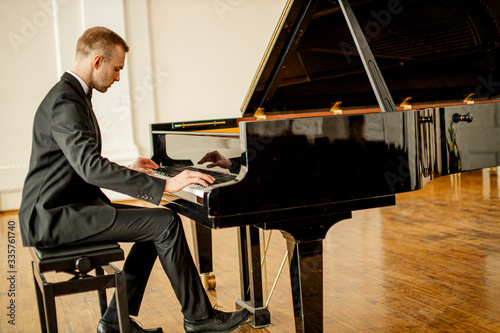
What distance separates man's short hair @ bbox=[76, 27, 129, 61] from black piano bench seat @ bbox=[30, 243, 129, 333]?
77cm

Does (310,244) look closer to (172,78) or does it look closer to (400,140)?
(400,140)

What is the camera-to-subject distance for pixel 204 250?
3.25 meters

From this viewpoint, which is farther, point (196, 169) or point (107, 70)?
point (196, 169)

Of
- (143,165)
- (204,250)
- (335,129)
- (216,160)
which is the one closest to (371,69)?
(335,129)

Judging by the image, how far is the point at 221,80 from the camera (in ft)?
24.5

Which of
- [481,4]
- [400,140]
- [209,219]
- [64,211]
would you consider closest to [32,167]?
[64,211]

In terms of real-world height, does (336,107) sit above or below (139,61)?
below

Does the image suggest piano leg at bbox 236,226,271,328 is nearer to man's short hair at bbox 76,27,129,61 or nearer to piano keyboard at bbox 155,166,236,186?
piano keyboard at bbox 155,166,236,186

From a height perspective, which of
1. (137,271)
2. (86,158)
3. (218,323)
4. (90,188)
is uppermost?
(86,158)

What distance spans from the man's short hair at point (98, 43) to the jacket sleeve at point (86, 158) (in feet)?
0.71

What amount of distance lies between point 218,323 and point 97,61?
1177 mm

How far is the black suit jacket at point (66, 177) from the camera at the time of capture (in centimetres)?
213

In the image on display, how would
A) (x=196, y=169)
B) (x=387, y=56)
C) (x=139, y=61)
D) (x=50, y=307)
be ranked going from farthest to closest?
(x=139, y=61) → (x=387, y=56) → (x=196, y=169) → (x=50, y=307)

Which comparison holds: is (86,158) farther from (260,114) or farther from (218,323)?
(260,114)
